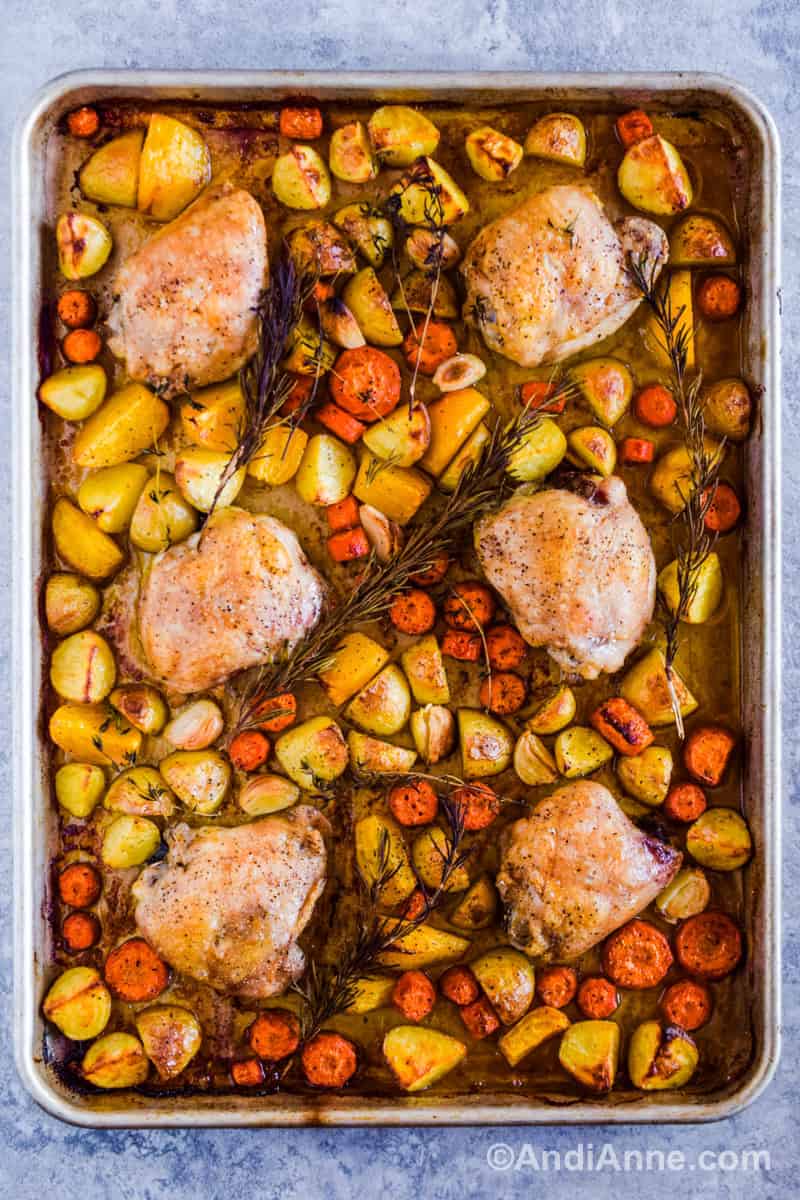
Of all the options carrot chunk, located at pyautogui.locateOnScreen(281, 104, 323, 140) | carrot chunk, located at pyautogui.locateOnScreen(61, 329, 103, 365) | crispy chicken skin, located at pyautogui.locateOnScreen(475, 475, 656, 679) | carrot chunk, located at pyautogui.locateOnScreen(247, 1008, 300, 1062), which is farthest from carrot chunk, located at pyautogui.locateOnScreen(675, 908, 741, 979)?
carrot chunk, located at pyautogui.locateOnScreen(281, 104, 323, 140)

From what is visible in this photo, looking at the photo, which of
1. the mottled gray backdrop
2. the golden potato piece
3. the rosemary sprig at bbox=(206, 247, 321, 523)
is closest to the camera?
the rosemary sprig at bbox=(206, 247, 321, 523)

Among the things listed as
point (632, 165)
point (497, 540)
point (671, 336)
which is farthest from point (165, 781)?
point (632, 165)

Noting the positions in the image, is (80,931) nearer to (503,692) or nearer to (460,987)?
(460,987)

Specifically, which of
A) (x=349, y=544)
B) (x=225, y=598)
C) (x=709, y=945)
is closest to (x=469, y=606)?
(x=349, y=544)

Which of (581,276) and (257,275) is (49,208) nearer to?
(257,275)

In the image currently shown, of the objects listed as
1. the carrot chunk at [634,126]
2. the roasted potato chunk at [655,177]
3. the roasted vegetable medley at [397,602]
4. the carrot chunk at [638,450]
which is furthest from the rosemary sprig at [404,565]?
the carrot chunk at [634,126]

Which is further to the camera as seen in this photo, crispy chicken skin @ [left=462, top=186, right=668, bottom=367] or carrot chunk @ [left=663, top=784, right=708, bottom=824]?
carrot chunk @ [left=663, top=784, right=708, bottom=824]

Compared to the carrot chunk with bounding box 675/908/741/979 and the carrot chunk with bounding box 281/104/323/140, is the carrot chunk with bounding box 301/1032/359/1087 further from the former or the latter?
the carrot chunk with bounding box 281/104/323/140
